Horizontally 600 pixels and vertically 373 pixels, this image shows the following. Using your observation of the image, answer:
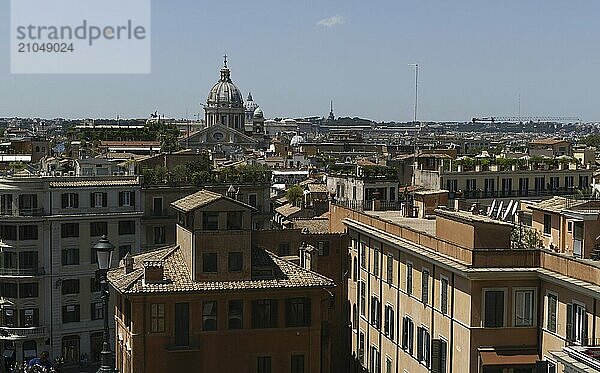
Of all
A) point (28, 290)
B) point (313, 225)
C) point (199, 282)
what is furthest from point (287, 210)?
point (199, 282)

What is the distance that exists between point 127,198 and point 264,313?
16.7 metres

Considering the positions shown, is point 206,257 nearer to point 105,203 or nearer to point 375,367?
point 375,367

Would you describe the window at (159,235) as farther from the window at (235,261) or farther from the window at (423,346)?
the window at (423,346)

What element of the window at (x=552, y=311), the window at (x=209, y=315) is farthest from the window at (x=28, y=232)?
the window at (x=552, y=311)

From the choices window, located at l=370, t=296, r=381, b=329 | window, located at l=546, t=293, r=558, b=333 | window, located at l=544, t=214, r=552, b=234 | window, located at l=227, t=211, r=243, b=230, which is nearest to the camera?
window, located at l=546, t=293, r=558, b=333

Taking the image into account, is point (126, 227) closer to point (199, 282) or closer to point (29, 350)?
point (29, 350)

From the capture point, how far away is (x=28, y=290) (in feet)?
137

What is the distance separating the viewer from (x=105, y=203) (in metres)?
42.6

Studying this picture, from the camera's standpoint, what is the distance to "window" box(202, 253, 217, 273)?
2753 cm

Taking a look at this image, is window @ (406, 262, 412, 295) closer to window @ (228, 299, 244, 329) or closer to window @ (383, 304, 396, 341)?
window @ (383, 304, 396, 341)

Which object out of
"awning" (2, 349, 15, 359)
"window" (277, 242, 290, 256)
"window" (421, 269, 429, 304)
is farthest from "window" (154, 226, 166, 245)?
"window" (421, 269, 429, 304)

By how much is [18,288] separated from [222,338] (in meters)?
17.1

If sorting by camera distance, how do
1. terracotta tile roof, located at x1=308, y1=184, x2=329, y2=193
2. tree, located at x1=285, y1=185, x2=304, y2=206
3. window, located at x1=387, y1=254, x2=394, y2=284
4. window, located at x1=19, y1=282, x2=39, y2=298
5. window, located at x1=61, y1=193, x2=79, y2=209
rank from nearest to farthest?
1. window, located at x1=387, y1=254, x2=394, y2=284
2. window, located at x1=19, y1=282, x2=39, y2=298
3. window, located at x1=61, y1=193, x2=79, y2=209
4. tree, located at x1=285, y1=185, x2=304, y2=206
5. terracotta tile roof, located at x1=308, y1=184, x2=329, y2=193

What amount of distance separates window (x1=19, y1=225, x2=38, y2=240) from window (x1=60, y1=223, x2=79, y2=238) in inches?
42.0
